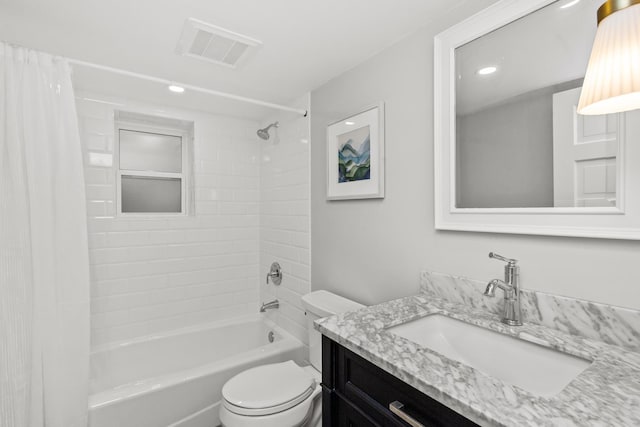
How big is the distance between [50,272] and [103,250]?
86 centimetres

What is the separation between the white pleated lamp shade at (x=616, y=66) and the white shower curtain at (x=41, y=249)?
2005 mm

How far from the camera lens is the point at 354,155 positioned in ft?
5.85

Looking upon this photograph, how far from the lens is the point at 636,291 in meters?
0.85

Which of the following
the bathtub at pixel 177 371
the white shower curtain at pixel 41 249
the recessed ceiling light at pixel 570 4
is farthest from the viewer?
the bathtub at pixel 177 371

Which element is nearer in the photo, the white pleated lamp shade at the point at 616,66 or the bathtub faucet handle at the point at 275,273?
the white pleated lamp shade at the point at 616,66

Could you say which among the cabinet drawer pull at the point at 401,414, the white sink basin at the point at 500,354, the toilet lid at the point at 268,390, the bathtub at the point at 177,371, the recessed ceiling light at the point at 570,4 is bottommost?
the bathtub at the point at 177,371

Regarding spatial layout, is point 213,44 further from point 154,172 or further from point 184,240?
point 184,240

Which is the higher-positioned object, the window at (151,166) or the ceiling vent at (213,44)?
the ceiling vent at (213,44)

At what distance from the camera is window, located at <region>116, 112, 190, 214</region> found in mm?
2441

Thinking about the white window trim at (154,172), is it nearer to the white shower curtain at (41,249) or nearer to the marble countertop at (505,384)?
the white shower curtain at (41,249)

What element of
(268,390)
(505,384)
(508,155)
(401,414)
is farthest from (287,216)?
(505,384)

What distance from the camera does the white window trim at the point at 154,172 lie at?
7.76 feet

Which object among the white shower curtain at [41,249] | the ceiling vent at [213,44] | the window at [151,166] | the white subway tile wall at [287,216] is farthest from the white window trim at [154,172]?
the ceiling vent at [213,44]

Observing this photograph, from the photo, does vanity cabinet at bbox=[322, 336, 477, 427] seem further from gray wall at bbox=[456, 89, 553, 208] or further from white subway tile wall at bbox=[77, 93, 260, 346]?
white subway tile wall at bbox=[77, 93, 260, 346]
